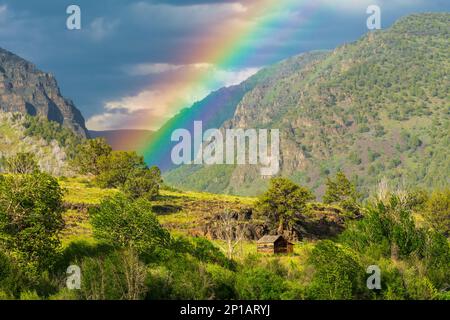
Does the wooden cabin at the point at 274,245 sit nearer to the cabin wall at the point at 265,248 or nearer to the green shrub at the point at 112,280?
the cabin wall at the point at 265,248

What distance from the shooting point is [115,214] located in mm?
90188

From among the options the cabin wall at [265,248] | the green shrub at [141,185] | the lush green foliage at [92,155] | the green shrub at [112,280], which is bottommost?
the cabin wall at [265,248]

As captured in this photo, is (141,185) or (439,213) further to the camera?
(439,213)

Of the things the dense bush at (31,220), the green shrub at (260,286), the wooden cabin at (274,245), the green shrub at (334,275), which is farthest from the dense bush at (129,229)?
the wooden cabin at (274,245)

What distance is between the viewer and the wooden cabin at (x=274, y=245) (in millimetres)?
123125

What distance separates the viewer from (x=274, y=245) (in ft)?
405

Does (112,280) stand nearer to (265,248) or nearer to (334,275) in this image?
(334,275)

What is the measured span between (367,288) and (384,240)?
79.6ft

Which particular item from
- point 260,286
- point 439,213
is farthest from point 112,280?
point 439,213

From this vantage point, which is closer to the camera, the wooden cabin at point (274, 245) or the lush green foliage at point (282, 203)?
the wooden cabin at point (274, 245)

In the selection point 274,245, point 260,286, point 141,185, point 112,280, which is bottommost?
point 260,286
